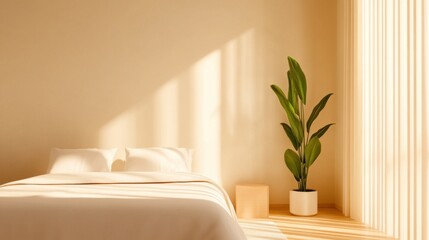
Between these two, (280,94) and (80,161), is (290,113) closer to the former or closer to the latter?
(280,94)

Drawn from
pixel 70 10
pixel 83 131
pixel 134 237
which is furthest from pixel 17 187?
pixel 70 10

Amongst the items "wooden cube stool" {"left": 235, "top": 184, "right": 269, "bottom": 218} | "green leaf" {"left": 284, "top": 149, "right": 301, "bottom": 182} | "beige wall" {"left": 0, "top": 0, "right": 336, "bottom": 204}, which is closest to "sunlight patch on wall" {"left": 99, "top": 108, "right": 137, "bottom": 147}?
"beige wall" {"left": 0, "top": 0, "right": 336, "bottom": 204}

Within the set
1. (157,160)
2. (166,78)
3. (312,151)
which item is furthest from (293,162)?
(166,78)

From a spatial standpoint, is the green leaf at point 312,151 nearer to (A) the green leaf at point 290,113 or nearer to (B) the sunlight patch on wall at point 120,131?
(A) the green leaf at point 290,113

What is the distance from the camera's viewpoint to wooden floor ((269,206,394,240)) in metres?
3.57

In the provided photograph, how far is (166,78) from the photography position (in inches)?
189

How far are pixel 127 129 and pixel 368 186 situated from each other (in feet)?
8.01

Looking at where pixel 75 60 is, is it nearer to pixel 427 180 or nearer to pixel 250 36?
pixel 250 36

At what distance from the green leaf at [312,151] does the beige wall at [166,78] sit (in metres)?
0.39

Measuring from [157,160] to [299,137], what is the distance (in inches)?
54.8

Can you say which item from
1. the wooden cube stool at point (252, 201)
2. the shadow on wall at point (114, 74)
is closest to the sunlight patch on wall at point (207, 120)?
the shadow on wall at point (114, 74)

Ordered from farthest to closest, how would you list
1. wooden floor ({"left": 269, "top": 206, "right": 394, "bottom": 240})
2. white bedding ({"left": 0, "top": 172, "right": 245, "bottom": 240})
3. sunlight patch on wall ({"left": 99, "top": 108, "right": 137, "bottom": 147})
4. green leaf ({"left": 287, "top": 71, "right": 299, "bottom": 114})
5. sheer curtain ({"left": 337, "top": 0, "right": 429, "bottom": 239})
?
sunlight patch on wall ({"left": 99, "top": 108, "right": 137, "bottom": 147}) → green leaf ({"left": 287, "top": 71, "right": 299, "bottom": 114}) → wooden floor ({"left": 269, "top": 206, "right": 394, "bottom": 240}) → sheer curtain ({"left": 337, "top": 0, "right": 429, "bottom": 239}) → white bedding ({"left": 0, "top": 172, "right": 245, "bottom": 240})

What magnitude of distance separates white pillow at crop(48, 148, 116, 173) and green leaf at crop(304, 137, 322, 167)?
1.92m

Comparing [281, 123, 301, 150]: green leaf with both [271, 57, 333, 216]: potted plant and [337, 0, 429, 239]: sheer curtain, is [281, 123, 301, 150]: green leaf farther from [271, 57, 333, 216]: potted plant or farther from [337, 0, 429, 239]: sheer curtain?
[337, 0, 429, 239]: sheer curtain
